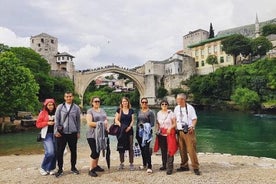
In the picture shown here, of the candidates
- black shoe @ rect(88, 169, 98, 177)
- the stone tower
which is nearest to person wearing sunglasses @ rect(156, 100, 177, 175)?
black shoe @ rect(88, 169, 98, 177)

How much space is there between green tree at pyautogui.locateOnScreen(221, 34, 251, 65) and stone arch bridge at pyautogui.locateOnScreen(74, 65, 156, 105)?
54.7ft

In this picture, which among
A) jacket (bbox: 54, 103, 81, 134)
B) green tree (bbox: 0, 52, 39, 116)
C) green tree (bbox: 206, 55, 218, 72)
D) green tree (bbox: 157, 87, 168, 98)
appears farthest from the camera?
green tree (bbox: 157, 87, 168, 98)

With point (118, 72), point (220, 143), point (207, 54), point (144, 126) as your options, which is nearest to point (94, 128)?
point (144, 126)

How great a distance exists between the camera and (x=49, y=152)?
6.85 meters

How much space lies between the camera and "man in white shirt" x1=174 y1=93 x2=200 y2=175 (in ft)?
22.3

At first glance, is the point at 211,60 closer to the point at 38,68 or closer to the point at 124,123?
the point at 38,68

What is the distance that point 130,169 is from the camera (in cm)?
721

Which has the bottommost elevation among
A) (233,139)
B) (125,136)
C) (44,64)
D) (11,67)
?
(233,139)

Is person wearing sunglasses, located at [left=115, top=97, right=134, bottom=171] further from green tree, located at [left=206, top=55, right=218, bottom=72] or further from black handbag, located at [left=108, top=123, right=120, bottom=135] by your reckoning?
green tree, located at [left=206, top=55, right=218, bottom=72]

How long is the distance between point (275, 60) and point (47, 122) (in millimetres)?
44529

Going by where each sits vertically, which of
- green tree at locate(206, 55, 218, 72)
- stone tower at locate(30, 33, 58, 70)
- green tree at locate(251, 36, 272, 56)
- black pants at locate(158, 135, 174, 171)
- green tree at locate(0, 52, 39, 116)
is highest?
stone tower at locate(30, 33, 58, 70)

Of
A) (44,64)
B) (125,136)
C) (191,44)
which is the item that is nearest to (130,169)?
(125,136)

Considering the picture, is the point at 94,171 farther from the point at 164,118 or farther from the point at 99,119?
the point at 164,118

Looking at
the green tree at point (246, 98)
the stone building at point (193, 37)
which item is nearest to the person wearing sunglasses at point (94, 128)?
the green tree at point (246, 98)
